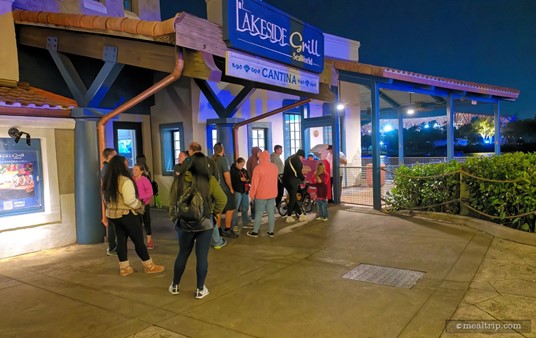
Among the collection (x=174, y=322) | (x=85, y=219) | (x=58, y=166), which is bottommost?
(x=174, y=322)

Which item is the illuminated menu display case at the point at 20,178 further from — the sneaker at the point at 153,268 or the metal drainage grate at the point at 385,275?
the metal drainage grate at the point at 385,275

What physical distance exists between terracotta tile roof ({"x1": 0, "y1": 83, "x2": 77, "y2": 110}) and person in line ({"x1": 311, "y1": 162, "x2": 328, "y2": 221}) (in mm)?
4846

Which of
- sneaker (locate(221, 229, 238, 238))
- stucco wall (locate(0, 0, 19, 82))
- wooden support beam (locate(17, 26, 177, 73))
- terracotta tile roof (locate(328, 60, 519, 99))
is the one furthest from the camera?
terracotta tile roof (locate(328, 60, 519, 99))

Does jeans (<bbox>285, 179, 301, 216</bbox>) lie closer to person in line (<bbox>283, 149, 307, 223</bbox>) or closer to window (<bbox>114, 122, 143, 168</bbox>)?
person in line (<bbox>283, 149, 307, 223</bbox>)

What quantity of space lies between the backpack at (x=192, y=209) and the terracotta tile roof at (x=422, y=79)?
630 centimetres

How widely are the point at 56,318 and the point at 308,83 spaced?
21.3 ft

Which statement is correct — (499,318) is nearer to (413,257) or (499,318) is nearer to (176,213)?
(413,257)

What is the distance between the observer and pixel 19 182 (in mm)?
6559

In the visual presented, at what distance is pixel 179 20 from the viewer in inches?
216

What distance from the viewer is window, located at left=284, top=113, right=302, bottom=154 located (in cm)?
1350

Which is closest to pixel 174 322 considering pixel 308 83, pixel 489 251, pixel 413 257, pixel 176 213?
pixel 176 213

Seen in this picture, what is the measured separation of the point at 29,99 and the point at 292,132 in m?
8.56

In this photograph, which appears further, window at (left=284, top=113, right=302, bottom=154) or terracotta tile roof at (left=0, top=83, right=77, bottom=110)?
window at (left=284, top=113, right=302, bottom=154)

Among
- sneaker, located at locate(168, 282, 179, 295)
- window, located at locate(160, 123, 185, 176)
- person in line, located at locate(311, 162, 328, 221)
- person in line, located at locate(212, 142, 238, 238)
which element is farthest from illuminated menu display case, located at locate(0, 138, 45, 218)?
person in line, located at locate(311, 162, 328, 221)
